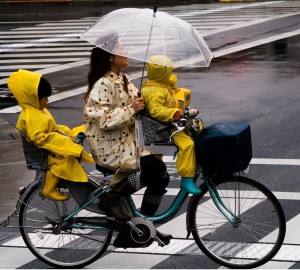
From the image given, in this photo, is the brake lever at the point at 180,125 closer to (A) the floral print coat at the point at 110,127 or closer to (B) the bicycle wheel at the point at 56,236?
(A) the floral print coat at the point at 110,127

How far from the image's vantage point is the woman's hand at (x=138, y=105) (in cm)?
730

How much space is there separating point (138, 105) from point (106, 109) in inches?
9.5

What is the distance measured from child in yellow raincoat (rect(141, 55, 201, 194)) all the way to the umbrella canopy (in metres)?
0.10

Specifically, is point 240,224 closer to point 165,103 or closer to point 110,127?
point 165,103

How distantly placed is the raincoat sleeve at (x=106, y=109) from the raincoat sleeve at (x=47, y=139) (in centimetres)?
25

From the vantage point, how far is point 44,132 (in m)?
7.39

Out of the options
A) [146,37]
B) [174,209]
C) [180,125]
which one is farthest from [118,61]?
[174,209]

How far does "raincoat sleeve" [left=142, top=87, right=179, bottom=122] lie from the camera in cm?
735

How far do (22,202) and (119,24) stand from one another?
1528mm

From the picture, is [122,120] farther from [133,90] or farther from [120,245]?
[120,245]

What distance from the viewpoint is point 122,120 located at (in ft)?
23.9

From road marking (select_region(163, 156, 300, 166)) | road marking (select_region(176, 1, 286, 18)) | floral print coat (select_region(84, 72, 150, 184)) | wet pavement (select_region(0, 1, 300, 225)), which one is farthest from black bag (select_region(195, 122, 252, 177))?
Answer: road marking (select_region(176, 1, 286, 18))

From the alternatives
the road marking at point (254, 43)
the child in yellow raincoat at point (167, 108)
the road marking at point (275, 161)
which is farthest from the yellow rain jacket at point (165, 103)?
the road marking at point (254, 43)

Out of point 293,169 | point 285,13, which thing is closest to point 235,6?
point 285,13
